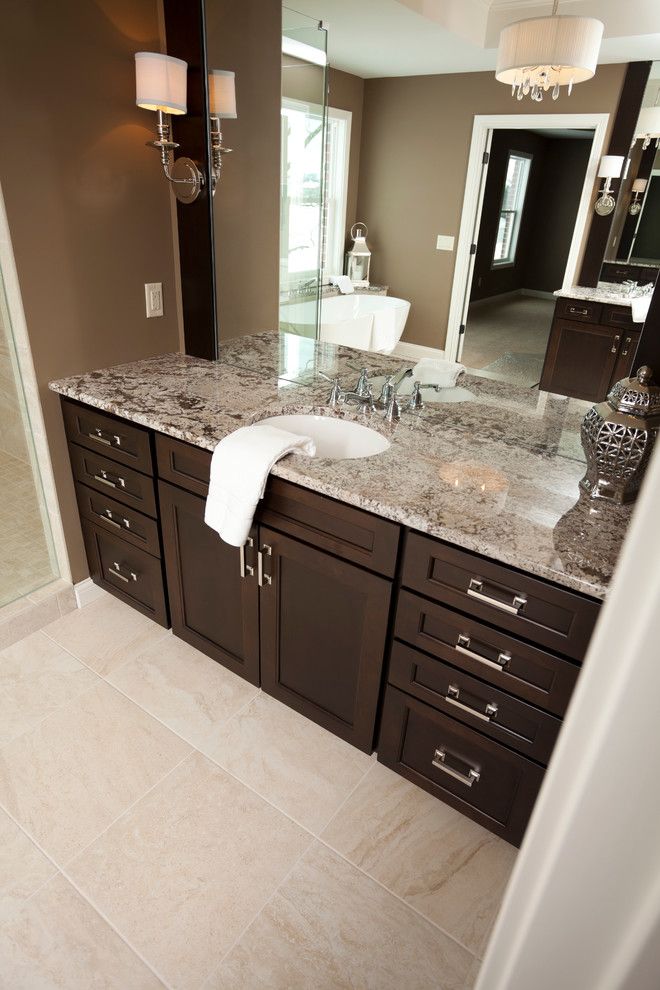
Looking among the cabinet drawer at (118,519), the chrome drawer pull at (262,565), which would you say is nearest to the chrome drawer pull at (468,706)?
the chrome drawer pull at (262,565)

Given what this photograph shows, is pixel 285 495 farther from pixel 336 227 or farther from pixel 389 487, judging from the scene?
pixel 336 227

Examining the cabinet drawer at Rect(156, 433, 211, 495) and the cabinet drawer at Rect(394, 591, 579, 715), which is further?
the cabinet drawer at Rect(156, 433, 211, 495)

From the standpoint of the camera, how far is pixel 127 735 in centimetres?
184

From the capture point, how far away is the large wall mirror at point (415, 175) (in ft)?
4.05

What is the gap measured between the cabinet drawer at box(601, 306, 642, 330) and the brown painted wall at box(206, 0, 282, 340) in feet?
3.76

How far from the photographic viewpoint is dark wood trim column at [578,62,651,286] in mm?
1146

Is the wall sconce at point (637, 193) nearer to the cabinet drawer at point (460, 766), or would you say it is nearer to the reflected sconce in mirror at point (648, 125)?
the reflected sconce in mirror at point (648, 125)

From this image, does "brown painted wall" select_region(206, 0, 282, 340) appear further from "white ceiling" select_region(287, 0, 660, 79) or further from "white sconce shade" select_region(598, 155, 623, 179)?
"white sconce shade" select_region(598, 155, 623, 179)

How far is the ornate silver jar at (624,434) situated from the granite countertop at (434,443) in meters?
0.07

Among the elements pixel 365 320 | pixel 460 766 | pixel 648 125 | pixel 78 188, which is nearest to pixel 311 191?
pixel 365 320

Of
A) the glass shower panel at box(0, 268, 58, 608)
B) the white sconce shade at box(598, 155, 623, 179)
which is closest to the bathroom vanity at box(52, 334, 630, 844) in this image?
the glass shower panel at box(0, 268, 58, 608)

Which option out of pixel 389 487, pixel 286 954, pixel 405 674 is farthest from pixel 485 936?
pixel 389 487

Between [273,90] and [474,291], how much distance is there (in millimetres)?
1071

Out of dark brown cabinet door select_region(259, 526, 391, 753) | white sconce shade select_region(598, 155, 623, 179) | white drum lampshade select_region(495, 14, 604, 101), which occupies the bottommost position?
dark brown cabinet door select_region(259, 526, 391, 753)
